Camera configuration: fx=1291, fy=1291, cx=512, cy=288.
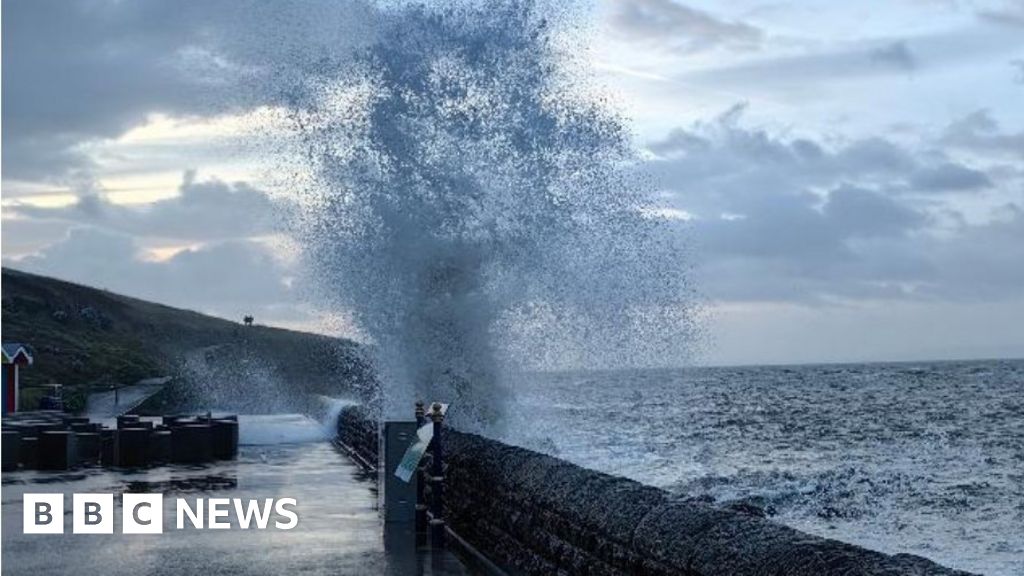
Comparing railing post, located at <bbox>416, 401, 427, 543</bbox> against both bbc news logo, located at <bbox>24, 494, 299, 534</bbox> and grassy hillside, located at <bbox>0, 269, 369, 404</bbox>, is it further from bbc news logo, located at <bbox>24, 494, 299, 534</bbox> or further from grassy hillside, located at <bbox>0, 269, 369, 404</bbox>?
grassy hillside, located at <bbox>0, 269, 369, 404</bbox>

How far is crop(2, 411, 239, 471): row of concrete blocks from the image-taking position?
73.9 feet

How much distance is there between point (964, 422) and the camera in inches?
2491

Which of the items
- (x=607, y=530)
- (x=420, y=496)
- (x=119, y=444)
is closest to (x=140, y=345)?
(x=119, y=444)

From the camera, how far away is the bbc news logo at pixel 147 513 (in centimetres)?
1462

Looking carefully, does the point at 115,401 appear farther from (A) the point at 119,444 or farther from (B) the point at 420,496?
(B) the point at 420,496

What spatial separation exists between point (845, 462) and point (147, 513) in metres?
29.5

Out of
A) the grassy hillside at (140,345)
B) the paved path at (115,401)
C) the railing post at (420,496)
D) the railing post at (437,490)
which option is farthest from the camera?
the grassy hillside at (140,345)

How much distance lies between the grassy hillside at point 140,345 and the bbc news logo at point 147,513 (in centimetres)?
3871

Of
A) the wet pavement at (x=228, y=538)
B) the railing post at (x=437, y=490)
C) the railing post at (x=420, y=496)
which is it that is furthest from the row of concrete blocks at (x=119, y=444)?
the railing post at (x=437, y=490)

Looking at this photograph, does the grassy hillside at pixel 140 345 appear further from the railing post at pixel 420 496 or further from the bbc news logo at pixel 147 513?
the railing post at pixel 420 496

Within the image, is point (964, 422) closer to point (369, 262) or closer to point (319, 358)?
point (369, 262)

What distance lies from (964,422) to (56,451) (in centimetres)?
5082

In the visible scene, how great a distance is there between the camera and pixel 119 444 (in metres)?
22.8

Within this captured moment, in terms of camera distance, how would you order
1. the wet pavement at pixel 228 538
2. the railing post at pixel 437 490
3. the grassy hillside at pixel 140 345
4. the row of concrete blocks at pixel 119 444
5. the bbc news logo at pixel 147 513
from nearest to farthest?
1. the wet pavement at pixel 228 538
2. the railing post at pixel 437 490
3. the bbc news logo at pixel 147 513
4. the row of concrete blocks at pixel 119 444
5. the grassy hillside at pixel 140 345
